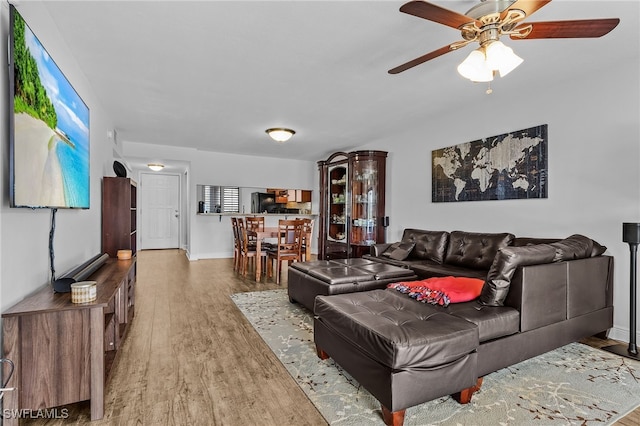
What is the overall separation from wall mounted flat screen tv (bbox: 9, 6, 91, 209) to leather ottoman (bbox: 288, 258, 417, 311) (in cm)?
211

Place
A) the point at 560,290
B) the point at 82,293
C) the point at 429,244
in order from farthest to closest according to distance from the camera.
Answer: the point at 429,244
the point at 560,290
the point at 82,293

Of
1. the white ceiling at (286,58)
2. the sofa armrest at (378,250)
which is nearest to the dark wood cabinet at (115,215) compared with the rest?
the white ceiling at (286,58)

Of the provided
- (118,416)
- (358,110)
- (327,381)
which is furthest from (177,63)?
(327,381)

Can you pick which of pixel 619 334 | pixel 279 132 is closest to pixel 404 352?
pixel 619 334

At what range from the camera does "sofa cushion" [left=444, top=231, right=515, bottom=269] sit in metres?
3.38

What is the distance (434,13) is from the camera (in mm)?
1688

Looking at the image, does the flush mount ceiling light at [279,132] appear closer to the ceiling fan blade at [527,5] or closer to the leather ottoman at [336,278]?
the leather ottoman at [336,278]

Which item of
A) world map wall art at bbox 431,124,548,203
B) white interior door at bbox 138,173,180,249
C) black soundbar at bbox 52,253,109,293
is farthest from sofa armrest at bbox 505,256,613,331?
white interior door at bbox 138,173,180,249

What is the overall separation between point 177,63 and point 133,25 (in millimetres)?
579

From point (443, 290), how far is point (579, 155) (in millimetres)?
2049

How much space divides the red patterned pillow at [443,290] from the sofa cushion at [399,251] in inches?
58.4

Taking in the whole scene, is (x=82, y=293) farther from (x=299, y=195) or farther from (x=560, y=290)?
(x=299, y=195)

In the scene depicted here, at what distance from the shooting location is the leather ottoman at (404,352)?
5.17 feet

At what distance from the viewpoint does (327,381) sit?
2.03m
